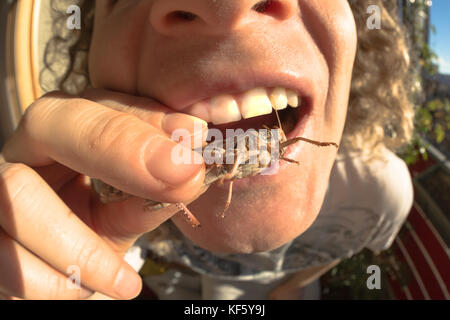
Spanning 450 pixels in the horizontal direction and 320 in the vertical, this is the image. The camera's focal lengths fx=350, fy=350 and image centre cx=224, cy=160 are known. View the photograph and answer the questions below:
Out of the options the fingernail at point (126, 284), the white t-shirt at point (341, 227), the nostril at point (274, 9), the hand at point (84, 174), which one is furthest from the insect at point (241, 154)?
the white t-shirt at point (341, 227)

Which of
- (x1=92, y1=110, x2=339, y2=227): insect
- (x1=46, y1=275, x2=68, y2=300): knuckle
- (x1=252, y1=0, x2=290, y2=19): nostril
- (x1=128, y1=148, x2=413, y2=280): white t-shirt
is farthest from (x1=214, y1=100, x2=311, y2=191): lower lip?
(x1=128, y1=148, x2=413, y2=280): white t-shirt

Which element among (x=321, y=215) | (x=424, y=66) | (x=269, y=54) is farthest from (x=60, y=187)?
(x=424, y=66)

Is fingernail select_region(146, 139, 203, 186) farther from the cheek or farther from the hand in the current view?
the cheek

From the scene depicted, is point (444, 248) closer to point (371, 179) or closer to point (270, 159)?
point (371, 179)

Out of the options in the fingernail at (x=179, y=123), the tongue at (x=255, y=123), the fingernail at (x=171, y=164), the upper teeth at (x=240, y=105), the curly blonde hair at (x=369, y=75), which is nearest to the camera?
the fingernail at (x=171, y=164)

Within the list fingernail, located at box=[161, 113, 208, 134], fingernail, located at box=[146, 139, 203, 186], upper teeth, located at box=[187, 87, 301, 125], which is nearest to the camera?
fingernail, located at box=[146, 139, 203, 186]

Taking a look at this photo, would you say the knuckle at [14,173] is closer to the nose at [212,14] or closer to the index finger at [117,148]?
the index finger at [117,148]
